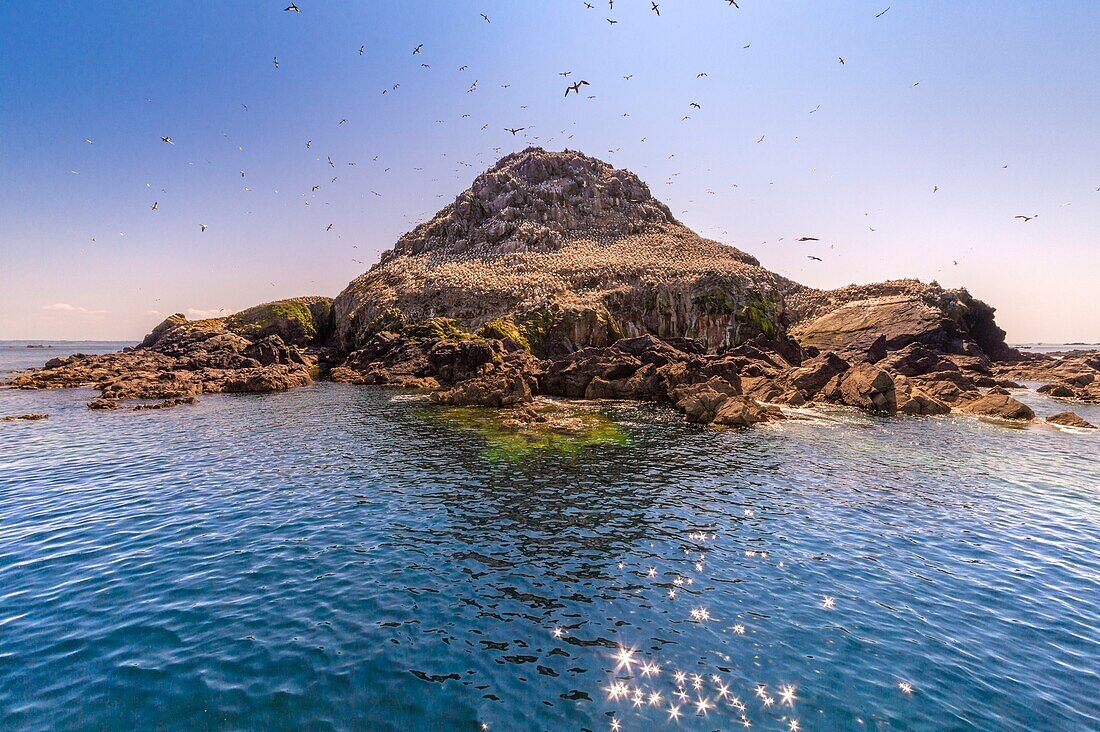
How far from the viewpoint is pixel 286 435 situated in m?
35.9

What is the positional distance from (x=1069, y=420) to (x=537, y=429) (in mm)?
47991

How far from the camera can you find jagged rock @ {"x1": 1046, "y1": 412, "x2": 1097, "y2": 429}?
4134cm

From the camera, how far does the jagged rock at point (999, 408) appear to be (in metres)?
44.2

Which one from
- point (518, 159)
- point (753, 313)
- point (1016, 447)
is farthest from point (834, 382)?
point (518, 159)

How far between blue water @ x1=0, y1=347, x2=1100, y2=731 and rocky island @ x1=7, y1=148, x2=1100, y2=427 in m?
19.3

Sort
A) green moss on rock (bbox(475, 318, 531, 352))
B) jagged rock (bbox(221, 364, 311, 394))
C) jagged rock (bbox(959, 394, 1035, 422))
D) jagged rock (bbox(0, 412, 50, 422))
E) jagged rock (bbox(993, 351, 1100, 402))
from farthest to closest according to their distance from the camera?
1. green moss on rock (bbox(475, 318, 531, 352))
2. jagged rock (bbox(221, 364, 311, 394))
3. jagged rock (bbox(993, 351, 1100, 402))
4. jagged rock (bbox(959, 394, 1035, 422))
5. jagged rock (bbox(0, 412, 50, 422))

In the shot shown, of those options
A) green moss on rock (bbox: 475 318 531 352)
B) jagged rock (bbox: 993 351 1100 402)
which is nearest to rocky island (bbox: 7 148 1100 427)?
green moss on rock (bbox: 475 318 531 352)

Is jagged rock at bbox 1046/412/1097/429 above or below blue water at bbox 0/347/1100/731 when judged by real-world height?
above

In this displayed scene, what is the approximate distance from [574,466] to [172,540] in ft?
62.0

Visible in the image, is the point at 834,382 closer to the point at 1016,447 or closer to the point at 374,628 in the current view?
the point at 1016,447

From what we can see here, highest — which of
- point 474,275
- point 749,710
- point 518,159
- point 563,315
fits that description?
point 518,159

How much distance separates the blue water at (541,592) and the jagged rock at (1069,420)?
16878 mm

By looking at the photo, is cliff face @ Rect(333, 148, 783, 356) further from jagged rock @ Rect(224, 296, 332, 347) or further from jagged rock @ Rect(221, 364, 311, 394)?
jagged rock @ Rect(221, 364, 311, 394)

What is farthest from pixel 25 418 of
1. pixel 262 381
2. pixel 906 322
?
pixel 906 322
